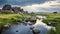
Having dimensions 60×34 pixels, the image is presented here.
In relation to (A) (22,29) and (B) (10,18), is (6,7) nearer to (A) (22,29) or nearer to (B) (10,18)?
(B) (10,18)

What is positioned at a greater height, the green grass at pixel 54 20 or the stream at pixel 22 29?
the green grass at pixel 54 20

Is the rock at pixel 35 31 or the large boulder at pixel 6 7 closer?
the rock at pixel 35 31

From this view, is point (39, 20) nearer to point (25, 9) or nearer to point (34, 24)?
point (34, 24)

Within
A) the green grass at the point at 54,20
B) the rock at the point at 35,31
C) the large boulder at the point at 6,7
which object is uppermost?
the large boulder at the point at 6,7

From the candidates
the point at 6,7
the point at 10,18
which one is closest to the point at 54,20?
the point at 10,18

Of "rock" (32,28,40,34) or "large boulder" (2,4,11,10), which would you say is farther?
"large boulder" (2,4,11,10)

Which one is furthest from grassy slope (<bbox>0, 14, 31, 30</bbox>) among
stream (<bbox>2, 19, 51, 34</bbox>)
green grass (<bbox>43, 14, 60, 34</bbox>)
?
green grass (<bbox>43, 14, 60, 34</bbox>)

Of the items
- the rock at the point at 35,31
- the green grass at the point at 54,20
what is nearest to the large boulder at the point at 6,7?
the rock at the point at 35,31

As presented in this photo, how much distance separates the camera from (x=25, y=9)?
15.8 feet

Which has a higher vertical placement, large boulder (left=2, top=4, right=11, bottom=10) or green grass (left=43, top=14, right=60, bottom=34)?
large boulder (left=2, top=4, right=11, bottom=10)

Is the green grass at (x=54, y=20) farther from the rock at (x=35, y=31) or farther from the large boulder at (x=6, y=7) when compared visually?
the large boulder at (x=6, y=7)

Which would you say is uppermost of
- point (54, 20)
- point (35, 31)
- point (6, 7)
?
point (6, 7)

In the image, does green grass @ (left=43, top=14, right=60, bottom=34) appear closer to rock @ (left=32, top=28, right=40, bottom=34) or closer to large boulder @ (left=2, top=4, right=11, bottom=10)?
rock @ (left=32, top=28, right=40, bottom=34)

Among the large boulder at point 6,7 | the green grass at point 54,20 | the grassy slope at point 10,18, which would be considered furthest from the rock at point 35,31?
the large boulder at point 6,7
